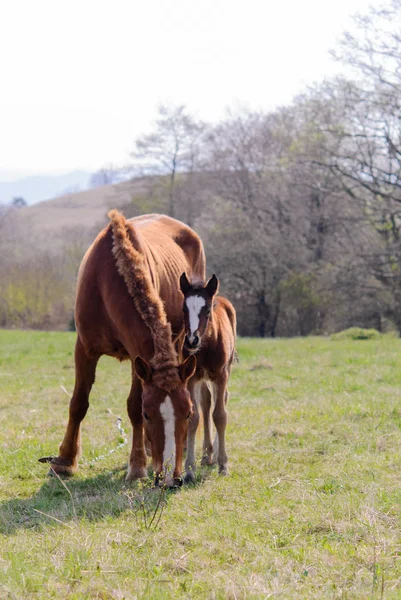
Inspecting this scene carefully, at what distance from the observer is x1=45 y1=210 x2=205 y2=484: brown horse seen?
191 inches

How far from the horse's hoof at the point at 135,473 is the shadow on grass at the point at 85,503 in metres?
0.07

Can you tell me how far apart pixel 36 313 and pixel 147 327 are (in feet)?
94.8

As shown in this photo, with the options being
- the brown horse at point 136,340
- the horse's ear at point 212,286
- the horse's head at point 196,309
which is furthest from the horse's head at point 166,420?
the horse's ear at point 212,286

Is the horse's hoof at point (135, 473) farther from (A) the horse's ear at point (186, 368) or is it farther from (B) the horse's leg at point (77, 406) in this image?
(A) the horse's ear at point (186, 368)

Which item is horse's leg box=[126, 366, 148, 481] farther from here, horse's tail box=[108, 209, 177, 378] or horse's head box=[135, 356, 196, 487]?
horse's head box=[135, 356, 196, 487]

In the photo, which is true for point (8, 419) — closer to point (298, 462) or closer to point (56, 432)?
point (56, 432)

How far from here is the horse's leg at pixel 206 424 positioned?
20.8ft

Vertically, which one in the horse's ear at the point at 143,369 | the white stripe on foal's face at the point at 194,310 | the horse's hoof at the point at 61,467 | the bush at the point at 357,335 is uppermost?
the white stripe on foal's face at the point at 194,310

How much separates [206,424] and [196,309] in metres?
1.35

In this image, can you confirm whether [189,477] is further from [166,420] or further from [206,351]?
[206,351]

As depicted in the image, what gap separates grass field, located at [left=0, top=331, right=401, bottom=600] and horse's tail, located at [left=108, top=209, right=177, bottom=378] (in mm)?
1058

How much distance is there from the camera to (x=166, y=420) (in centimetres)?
481

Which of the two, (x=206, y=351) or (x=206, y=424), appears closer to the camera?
(x=206, y=351)

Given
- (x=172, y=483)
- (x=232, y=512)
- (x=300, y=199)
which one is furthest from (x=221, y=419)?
(x=300, y=199)
